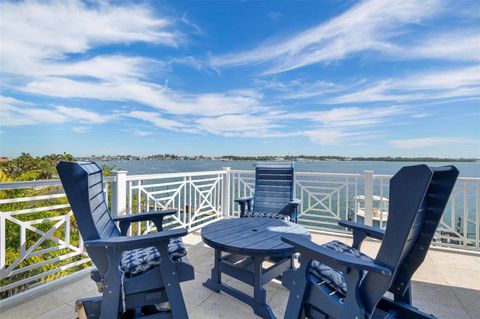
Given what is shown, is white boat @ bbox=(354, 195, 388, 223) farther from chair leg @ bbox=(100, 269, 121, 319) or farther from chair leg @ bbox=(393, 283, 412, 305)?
chair leg @ bbox=(100, 269, 121, 319)

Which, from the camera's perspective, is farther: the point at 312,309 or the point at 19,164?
the point at 19,164

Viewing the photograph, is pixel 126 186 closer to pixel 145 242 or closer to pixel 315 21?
pixel 145 242

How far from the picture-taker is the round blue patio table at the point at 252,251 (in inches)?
79.9

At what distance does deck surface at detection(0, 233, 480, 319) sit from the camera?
6.93 feet

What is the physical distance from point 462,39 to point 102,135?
18.7m

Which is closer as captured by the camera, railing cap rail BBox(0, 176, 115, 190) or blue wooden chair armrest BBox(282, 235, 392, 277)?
blue wooden chair armrest BBox(282, 235, 392, 277)

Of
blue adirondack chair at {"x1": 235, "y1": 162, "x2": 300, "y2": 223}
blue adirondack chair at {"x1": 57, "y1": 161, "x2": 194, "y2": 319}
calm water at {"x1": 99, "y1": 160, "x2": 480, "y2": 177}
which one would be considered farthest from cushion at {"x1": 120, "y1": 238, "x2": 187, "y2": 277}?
blue adirondack chair at {"x1": 235, "y1": 162, "x2": 300, "y2": 223}

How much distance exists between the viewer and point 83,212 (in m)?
1.60

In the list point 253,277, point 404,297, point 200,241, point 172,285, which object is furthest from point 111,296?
point 200,241

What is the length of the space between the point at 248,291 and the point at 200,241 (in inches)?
63.6

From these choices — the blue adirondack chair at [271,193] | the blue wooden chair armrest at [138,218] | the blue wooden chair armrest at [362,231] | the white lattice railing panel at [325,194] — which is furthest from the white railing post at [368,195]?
the blue wooden chair armrest at [138,218]

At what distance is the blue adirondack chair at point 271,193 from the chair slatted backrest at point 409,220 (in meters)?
2.16

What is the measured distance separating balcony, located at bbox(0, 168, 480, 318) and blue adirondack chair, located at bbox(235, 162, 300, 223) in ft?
2.75

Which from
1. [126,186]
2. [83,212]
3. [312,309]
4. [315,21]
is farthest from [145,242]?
[315,21]
